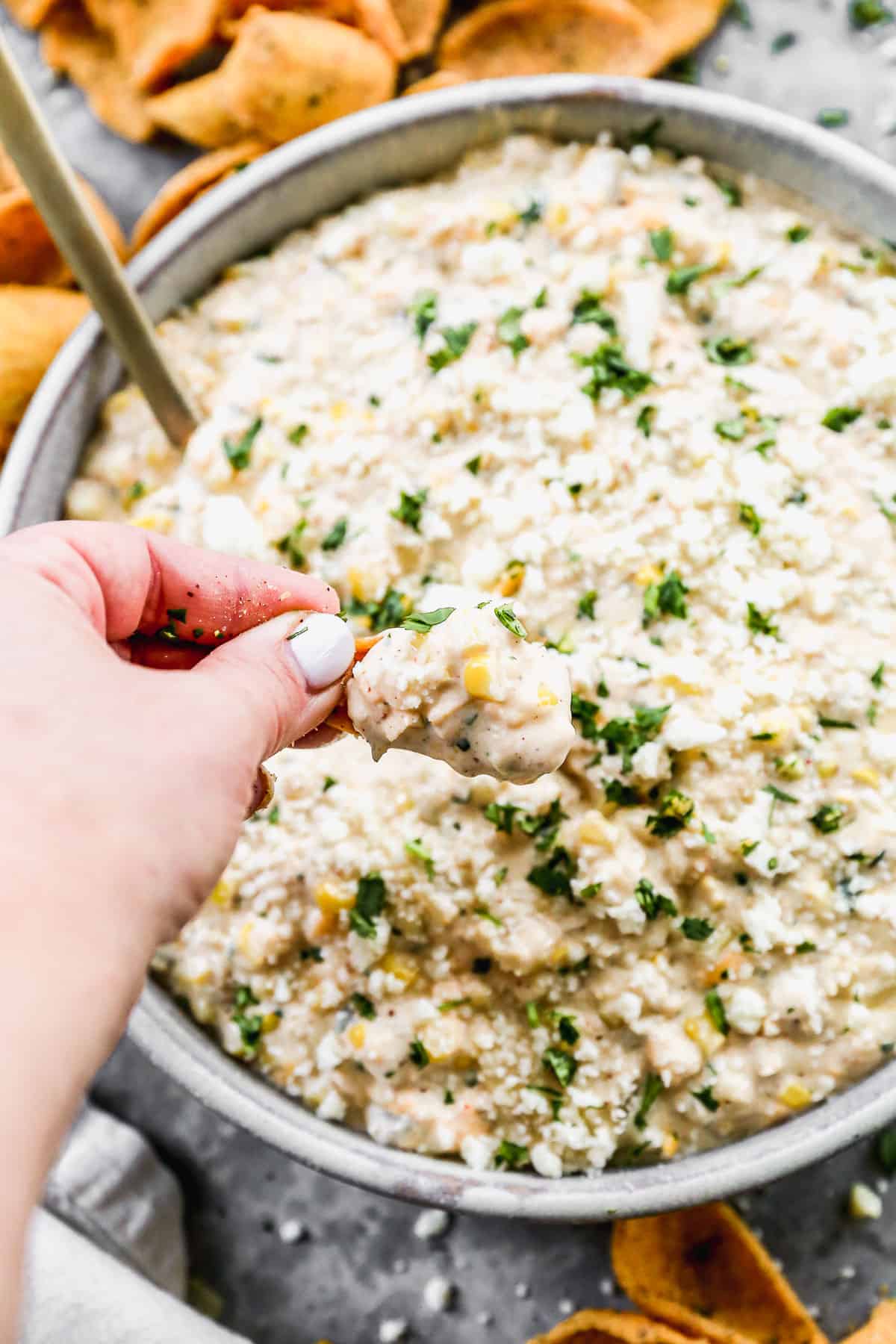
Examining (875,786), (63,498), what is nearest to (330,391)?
(63,498)

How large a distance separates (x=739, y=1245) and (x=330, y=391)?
1.68m

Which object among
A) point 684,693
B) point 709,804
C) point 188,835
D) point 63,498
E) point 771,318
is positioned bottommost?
point 63,498

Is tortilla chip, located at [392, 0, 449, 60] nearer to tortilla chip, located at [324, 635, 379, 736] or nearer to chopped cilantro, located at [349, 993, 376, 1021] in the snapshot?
tortilla chip, located at [324, 635, 379, 736]

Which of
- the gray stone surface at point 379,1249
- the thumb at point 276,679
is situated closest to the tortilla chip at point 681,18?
the thumb at point 276,679

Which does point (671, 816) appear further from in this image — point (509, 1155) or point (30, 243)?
point (30, 243)

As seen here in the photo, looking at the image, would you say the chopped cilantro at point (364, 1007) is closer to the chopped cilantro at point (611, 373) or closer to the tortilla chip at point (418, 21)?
the chopped cilantro at point (611, 373)

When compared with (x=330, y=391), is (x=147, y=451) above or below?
below

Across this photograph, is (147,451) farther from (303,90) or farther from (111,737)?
(111,737)

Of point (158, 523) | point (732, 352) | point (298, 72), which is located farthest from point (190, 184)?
point (732, 352)

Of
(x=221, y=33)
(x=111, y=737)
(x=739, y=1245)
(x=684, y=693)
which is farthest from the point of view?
(x=221, y=33)

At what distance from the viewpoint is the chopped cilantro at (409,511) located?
1.98 meters

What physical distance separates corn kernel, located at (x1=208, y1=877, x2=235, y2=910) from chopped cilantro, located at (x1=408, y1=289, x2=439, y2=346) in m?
1.00

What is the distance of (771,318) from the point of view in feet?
6.97

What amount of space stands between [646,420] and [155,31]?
4.60 ft
